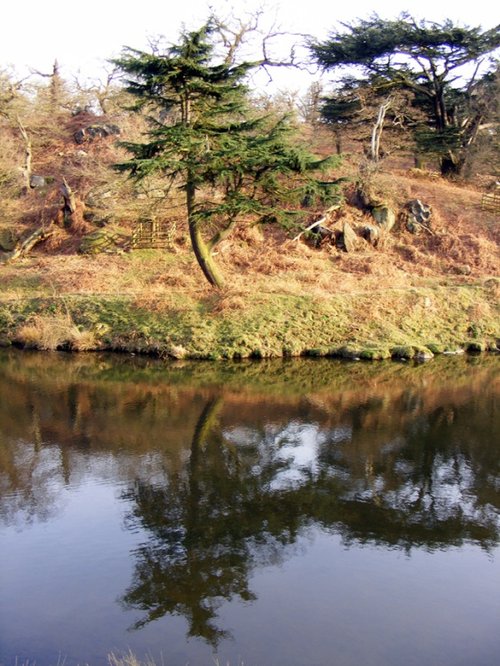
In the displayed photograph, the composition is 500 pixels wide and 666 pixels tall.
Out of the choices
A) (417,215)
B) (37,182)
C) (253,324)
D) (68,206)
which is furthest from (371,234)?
(37,182)

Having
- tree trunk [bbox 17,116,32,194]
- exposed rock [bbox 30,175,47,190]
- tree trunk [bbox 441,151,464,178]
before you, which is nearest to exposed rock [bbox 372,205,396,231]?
tree trunk [bbox 441,151,464,178]

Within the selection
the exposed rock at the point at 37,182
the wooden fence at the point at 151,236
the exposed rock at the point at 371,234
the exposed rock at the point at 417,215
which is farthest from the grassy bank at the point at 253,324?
the exposed rock at the point at 37,182

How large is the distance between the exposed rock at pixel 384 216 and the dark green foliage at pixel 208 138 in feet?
36.8

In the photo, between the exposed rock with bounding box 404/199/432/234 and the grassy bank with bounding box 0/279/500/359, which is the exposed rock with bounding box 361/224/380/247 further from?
the grassy bank with bounding box 0/279/500/359

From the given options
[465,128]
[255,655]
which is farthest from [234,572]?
[465,128]

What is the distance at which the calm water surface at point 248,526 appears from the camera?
915 cm

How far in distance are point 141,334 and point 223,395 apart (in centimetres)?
672

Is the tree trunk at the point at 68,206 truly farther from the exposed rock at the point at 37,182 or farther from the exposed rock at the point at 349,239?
the exposed rock at the point at 349,239

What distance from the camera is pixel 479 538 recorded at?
478 inches

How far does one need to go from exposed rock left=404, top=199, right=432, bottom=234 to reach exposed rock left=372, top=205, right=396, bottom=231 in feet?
2.98

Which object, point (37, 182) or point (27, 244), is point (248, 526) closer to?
point (27, 244)

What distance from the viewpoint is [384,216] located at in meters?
38.7

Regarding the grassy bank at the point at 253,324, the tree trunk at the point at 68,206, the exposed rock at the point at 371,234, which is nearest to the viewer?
the grassy bank at the point at 253,324

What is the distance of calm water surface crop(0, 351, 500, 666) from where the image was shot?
9148 millimetres
